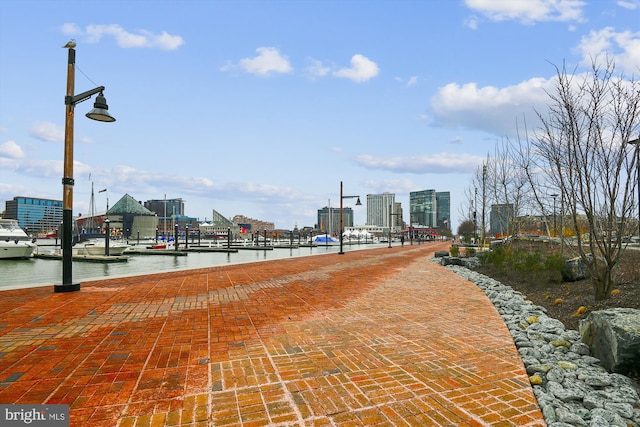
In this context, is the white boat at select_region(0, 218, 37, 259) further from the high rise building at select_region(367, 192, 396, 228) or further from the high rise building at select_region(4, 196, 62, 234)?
the high rise building at select_region(367, 192, 396, 228)

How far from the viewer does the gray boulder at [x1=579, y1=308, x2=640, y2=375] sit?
350 centimetres

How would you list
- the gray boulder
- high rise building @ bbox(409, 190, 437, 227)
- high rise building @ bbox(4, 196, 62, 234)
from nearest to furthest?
the gray boulder < high rise building @ bbox(4, 196, 62, 234) < high rise building @ bbox(409, 190, 437, 227)

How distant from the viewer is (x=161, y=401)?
9.38 feet

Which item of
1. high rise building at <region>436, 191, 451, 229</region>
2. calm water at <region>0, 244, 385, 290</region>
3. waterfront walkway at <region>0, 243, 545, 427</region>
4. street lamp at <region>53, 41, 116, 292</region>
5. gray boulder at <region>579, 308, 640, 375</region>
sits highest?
high rise building at <region>436, 191, 451, 229</region>

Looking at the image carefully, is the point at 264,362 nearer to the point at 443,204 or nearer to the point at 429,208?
the point at 429,208

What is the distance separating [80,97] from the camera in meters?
8.02

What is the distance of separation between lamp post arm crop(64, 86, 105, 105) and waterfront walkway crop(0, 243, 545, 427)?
426cm

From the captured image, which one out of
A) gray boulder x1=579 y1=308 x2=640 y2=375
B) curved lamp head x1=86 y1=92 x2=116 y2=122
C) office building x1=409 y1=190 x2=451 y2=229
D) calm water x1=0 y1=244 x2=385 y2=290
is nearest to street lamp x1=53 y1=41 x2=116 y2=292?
curved lamp head x1=86 y1=92 x2=116 y2=122

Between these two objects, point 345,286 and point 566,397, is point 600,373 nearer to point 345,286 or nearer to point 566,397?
point 566,397

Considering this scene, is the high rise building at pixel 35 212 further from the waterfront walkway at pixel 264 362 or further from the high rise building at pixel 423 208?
the waterfront walkway at pixel 264 362

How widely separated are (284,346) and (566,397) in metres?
2.71

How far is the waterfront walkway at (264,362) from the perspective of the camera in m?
2.74

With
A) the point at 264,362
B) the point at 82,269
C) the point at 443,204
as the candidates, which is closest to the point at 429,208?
the point at 443,204

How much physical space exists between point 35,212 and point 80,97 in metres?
155
